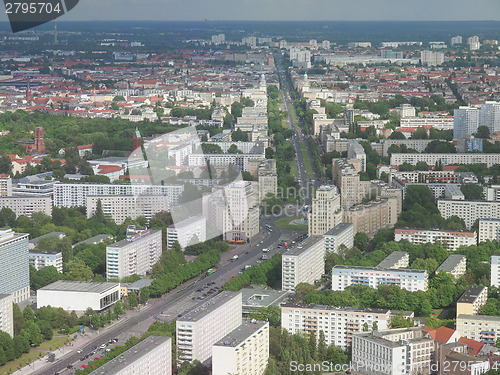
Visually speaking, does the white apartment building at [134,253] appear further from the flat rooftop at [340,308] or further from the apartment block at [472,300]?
the apartment block at [472,300]

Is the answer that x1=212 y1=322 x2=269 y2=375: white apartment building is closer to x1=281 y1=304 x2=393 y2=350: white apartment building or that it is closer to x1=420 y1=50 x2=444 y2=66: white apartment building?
x1=281 y1=304 x2=393 y2=350: white apartment building

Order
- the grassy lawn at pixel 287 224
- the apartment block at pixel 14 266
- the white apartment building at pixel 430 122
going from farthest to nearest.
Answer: the white apartment building at pixel 430 122, the grassy lawn at pixel 287 224, the apartment block at pixel 14 266

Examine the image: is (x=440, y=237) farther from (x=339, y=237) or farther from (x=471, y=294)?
(x=471, y=294)

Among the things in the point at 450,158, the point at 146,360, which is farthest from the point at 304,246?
the point at 450,158

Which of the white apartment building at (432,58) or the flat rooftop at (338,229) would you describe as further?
the white apartment building at (432,58)

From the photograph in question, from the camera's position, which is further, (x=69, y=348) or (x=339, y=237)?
(x=339, y=237)

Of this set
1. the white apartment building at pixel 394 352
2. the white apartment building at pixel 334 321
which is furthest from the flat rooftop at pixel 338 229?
the white apartment building at pixel 394 352

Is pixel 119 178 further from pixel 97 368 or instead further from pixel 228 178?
pixel 97 368
